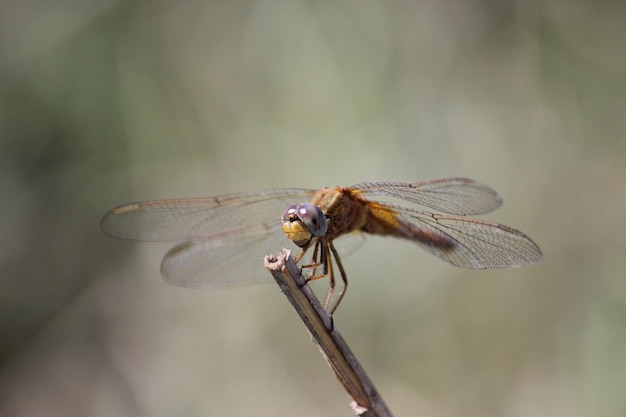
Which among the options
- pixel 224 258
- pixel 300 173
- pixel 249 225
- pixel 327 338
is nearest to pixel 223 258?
pixel 224 258

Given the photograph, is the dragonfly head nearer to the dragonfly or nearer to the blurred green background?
the dragonfly

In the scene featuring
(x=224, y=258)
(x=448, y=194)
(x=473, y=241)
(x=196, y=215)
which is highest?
(x=196, y=215)

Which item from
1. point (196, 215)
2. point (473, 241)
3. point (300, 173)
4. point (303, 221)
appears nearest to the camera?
point (303, 221)

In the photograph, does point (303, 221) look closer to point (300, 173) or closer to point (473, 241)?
point (473, 241)

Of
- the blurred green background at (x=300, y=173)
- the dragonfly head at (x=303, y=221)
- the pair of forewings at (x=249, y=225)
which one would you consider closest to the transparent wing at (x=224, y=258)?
the pair of forewings at (x=249, y=225)

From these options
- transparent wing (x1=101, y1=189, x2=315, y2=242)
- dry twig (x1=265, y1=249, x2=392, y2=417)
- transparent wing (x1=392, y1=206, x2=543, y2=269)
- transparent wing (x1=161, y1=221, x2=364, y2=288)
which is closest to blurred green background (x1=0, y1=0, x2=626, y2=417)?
transparent wing (x1=392, y1=206, x2=543, y2=269)

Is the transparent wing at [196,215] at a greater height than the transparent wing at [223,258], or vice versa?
the transparent wing at [196,215]

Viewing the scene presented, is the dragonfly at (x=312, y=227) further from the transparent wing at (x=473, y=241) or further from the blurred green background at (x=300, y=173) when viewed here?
the blurred green background at (x=300, y=173)
